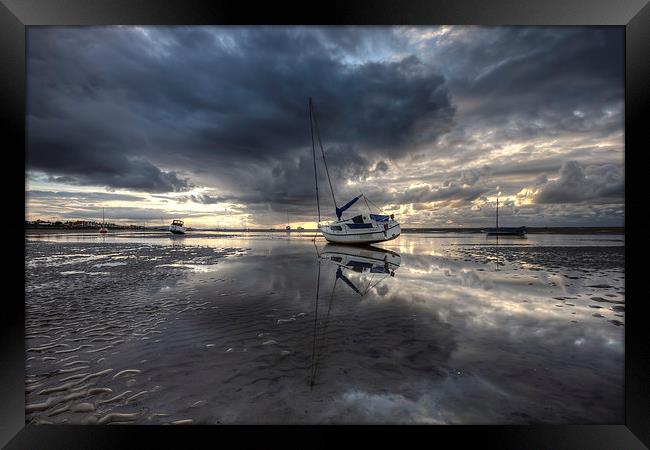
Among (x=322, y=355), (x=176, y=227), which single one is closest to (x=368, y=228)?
(x=322, y=355)

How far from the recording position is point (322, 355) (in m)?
3.75

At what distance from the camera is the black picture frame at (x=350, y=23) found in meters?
2.00

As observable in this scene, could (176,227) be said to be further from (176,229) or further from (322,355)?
(322,355)

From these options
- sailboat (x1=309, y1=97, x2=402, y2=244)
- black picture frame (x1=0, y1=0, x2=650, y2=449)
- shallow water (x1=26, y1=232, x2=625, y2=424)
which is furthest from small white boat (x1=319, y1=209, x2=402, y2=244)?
black picture frame (x1=0, y1=0, x2=650, y2=449)

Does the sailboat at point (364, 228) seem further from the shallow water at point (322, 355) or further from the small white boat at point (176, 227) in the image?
the small white boat at point (176, 227)

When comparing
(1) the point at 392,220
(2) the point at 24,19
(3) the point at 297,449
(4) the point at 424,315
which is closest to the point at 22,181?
(2) the point at 24,19

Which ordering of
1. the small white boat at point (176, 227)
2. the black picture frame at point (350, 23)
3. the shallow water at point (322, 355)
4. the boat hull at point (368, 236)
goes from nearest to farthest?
1. the black picture frame at point (350, 23)
2. the shallow water at point (322, 355)
3. the boat hull at point (368, 236)
4. the small white boat at point (176, 227)

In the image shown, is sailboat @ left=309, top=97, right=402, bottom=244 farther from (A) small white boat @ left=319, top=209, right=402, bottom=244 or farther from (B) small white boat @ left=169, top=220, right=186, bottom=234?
(B) small white boat @ left=169, top=220, right=186, bottom=234

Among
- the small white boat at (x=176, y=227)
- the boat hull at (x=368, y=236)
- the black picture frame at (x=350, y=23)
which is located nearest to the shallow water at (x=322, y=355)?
the black picture frame at (x=350, y=23)

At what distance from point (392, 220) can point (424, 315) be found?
20770mm

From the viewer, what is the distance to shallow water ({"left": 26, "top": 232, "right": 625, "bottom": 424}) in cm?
261

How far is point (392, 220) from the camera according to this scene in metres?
25.7

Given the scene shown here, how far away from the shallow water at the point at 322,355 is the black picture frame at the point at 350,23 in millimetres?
484

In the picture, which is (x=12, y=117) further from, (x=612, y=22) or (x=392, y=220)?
(x=392, y=220)
